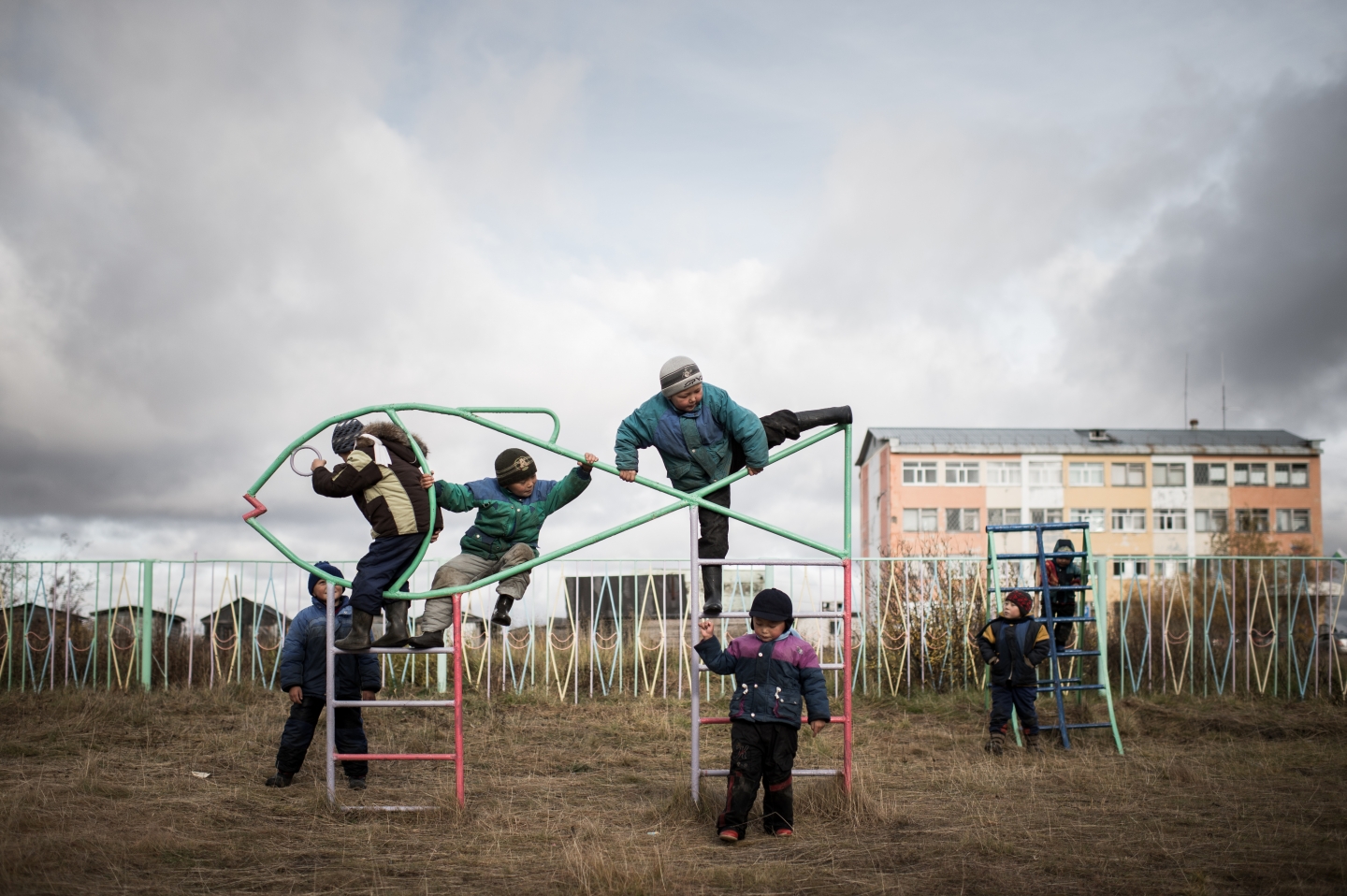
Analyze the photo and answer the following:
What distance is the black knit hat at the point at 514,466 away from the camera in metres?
5.64

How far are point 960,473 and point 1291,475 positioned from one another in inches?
590

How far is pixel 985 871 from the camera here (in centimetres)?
446

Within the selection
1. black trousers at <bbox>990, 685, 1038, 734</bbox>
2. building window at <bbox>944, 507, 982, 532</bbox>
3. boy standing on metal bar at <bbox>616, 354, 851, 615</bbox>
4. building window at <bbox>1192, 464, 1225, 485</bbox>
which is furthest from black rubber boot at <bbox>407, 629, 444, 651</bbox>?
building window at <bbox>1192, 464, 1225, 485</bbox>

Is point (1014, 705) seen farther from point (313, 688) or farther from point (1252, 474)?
point (1252, 474)

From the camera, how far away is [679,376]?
17.6ft

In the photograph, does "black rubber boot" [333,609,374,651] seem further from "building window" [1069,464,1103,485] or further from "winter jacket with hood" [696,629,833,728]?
"building window" [1069,464,1103,485]

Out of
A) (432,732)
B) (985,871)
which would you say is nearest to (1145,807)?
(985,871)

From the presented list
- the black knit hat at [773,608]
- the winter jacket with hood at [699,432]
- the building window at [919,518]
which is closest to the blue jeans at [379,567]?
the winter jacket with hood at [699,432]

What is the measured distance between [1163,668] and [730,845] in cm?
883

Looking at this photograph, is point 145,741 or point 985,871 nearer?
point 985,871

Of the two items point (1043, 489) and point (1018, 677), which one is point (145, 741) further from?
point (1043, 489)

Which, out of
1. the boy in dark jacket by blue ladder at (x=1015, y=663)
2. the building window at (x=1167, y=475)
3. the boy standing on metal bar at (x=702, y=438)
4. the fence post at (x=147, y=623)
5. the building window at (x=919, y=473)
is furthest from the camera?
the building window at (x=1167, y=475)

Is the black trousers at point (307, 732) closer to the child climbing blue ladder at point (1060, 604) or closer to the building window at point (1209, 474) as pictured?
the child climbing blue ladder at point (1060, 604)

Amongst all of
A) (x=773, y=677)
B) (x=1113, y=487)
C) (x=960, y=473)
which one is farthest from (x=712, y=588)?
(x=1113, y=487)
